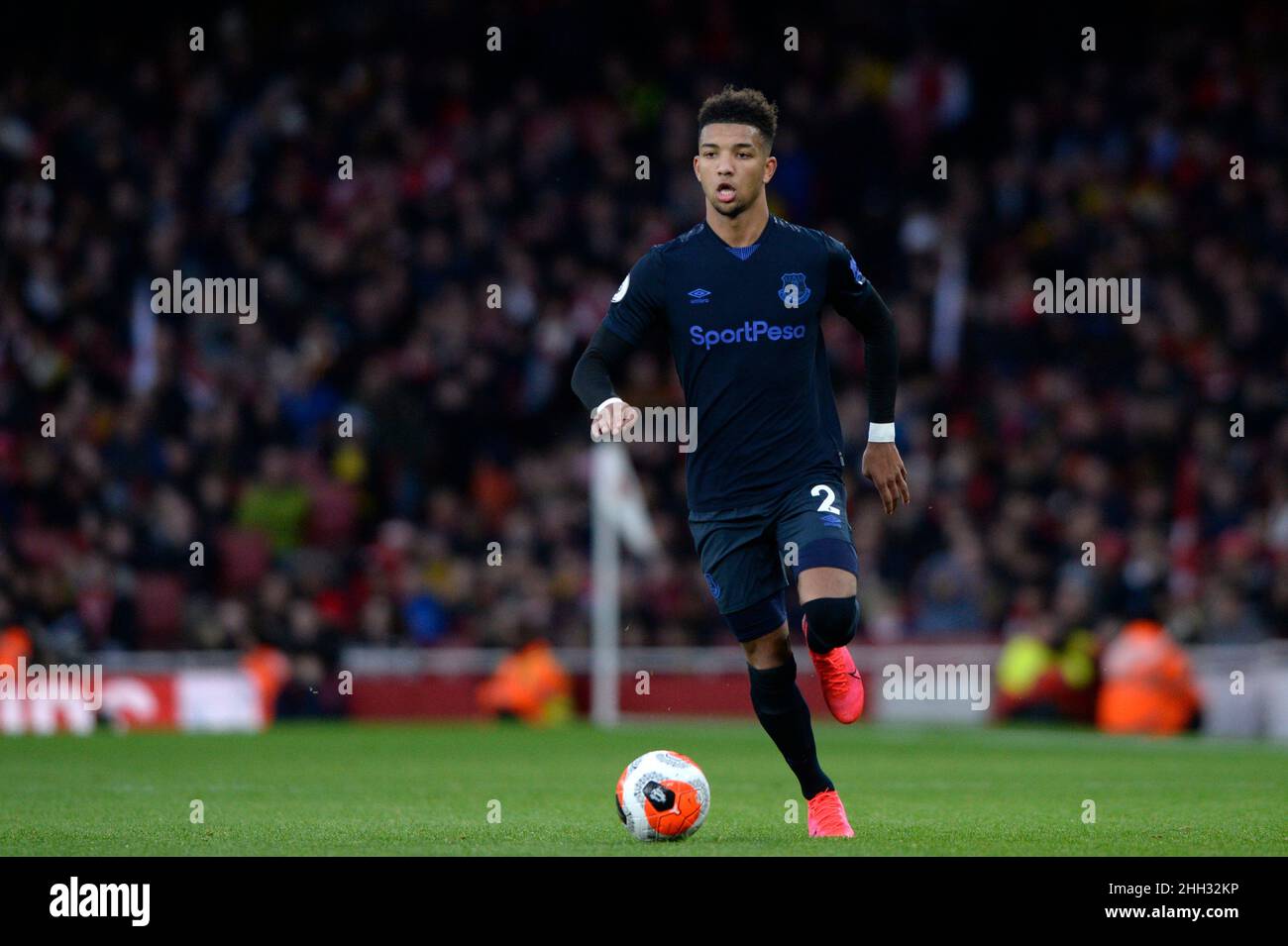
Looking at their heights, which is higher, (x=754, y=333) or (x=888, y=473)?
(x=754, y=333)

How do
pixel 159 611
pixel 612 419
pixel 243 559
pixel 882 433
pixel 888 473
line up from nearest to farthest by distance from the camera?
pixel 612 419 → pixel 888 473 → pixel 882 433 → pixel 159 611 → pixel 243 559

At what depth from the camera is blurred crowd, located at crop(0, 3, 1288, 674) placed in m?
19.8

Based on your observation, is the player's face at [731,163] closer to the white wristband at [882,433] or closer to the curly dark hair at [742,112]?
the curly dark hair at [742,112]

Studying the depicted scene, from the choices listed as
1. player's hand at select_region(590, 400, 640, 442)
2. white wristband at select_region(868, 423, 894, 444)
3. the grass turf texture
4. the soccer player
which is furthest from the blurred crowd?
player's hand at select_region(590, 400, 640, 442)

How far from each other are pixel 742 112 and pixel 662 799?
Answer: 8.36 ft

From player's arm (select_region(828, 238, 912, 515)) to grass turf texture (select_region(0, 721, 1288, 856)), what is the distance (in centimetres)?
135

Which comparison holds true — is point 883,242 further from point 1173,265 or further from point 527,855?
point 527,855

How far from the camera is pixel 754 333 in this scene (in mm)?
7934

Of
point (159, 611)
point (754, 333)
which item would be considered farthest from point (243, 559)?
point (754, 333)

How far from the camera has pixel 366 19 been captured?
2547 cm

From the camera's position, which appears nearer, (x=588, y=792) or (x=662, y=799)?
(x=662, y=799)

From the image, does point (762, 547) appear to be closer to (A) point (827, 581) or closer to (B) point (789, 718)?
(A) point (827, 581)

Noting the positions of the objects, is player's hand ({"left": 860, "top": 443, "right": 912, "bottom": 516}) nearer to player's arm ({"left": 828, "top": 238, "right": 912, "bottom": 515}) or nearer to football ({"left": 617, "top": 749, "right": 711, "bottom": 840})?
player's arm ({"left": 828, "top": 238, "right": 912, "bottom": 515})

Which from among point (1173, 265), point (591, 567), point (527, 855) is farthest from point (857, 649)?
point (527, 855)
